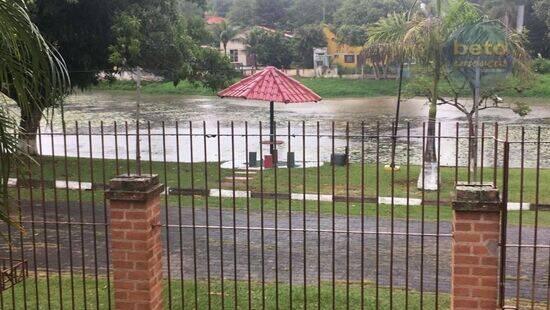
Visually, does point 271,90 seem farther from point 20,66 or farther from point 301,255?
point 20,66

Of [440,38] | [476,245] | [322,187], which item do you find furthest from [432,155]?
[476,245]

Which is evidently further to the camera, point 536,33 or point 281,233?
point 536,33

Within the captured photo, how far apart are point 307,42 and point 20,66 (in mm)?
57676

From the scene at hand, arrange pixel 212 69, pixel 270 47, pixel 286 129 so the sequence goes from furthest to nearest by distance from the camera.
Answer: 1. pixel 270 47
2. pixel 286 129
3. pixel 212 69

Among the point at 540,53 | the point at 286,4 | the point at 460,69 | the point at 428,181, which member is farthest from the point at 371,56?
the point at 286,4

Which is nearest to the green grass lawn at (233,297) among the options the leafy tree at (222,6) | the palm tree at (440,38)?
the palm tree at (440,38)

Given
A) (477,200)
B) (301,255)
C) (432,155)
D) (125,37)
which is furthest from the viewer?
(125,37)

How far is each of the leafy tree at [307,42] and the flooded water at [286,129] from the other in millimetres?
11861

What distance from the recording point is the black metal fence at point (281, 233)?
5.42 m

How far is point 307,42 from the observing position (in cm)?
6022

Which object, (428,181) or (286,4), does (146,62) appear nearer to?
(428,181)

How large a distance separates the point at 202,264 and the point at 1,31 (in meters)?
4.97

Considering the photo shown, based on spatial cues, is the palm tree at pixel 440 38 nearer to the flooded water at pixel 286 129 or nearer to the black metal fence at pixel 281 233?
the black metal fence at pixel 281 233

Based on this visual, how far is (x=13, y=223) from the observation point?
3682 mm
